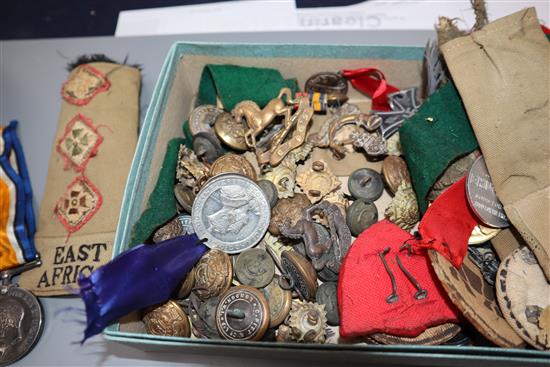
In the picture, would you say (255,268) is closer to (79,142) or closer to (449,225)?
(449,225)

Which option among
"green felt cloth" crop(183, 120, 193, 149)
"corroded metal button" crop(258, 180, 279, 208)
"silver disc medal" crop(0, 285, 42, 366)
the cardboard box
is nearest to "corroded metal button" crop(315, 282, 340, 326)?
the cardboard box

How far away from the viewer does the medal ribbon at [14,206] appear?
6.26ft

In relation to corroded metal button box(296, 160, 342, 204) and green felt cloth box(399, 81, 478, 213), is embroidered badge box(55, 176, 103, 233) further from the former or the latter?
green felt cloth box(399, 81, 478, 213)

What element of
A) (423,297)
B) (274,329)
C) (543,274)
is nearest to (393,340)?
(423,297)

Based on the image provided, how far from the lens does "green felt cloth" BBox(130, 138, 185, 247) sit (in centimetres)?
166

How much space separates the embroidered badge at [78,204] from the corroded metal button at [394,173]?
1.16 m

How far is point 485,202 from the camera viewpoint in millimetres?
1589

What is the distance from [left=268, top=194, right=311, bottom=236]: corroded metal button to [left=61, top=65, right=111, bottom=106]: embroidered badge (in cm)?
98

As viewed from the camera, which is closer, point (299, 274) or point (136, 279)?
point (136, 279)

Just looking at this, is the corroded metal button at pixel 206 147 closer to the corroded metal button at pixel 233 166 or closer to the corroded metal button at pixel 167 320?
the corroded metal button at pixel 233 166

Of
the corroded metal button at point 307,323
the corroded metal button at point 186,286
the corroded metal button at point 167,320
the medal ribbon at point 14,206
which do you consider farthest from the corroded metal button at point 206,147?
the medal ribbon at point 14,206

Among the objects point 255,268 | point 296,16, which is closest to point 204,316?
point 255,268

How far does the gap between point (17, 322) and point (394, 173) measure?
157 centimetres

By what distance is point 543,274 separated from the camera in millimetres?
1497
